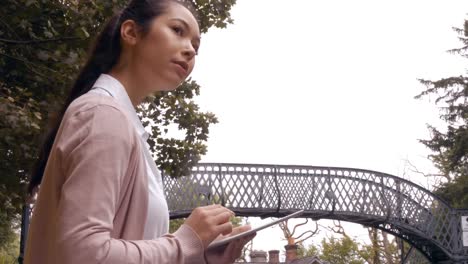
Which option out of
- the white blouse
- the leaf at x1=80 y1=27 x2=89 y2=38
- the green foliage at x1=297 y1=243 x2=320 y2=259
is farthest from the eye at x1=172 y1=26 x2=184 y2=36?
the green foliage at x1=297 y1=243 x2=320 y2=259

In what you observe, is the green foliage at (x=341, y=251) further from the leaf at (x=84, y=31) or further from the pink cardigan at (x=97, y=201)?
the pink cardigan at (x=97, y=201)

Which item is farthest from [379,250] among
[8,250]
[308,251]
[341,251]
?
[8,250]

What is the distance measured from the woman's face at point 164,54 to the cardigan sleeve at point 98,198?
0.99ft

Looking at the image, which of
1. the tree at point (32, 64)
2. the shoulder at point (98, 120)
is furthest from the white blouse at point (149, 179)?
the tree at point (32, 64)

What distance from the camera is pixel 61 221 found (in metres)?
1.80

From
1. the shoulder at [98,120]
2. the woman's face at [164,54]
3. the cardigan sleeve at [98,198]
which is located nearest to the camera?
the cardigan sleeve at [98,198]

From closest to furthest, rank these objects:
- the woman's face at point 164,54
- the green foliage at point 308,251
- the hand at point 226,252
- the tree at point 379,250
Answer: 1. the hand at point 226,252
2. the woman's face at point 164,54
3. the tree at point 379,250
4. the green foliage at point 308,251

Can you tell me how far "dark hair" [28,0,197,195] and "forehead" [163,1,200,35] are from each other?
2 centimetres

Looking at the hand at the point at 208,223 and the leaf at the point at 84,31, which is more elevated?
the leaf at the point at 84,31

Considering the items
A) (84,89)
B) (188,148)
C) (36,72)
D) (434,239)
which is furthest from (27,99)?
(434,239)

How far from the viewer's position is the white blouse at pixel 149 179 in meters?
2.04

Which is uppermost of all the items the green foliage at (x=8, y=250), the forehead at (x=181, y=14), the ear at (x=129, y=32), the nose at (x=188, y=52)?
the forehead at (x=181, y=14)

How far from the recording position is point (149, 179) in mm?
2094

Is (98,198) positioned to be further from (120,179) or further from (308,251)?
(308,251)
